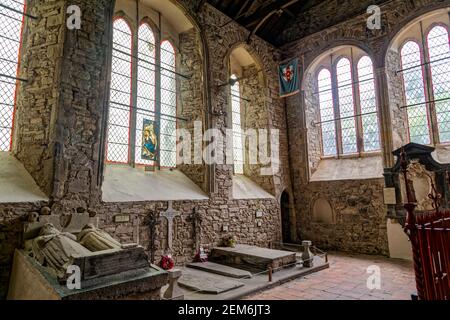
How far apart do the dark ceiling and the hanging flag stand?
138 cm

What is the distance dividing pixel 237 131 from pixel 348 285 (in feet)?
18.7

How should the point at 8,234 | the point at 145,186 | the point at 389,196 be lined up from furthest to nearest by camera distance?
the point at 389,196 < the point at 145,186 < the point at 8,234

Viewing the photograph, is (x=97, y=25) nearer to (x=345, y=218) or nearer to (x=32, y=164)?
(x=32, y=164)

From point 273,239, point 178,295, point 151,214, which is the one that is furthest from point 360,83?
point 178,295

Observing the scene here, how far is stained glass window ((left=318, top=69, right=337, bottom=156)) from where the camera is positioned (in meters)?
9.49

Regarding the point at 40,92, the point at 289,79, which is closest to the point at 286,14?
the point at 289,79

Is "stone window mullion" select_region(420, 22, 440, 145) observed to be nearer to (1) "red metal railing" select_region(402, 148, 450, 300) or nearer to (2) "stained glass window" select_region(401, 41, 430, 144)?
(2) "stained glass window" select_region(401, 41, 430, 144)

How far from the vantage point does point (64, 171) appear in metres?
4.64

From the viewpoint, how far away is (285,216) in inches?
379

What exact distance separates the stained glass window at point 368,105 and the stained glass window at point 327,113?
952 millimetres

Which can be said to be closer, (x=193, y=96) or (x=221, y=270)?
(x=221, y=270)

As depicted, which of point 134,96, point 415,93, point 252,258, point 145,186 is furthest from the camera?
point 415,93

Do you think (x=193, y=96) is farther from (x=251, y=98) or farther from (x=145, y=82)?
(x=251, y=98)

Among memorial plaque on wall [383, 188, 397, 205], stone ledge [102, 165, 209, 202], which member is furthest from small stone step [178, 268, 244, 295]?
memorial plaque on wall [383, 188, 397, 205]
